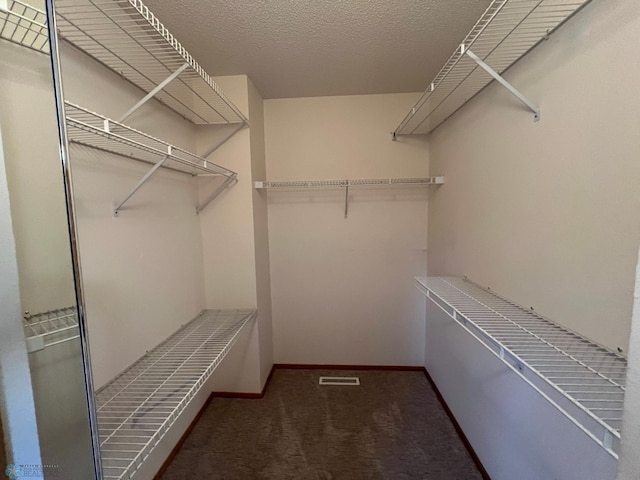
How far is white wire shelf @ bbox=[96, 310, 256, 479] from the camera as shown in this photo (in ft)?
2.80

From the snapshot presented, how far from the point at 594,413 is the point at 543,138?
3.12 ft

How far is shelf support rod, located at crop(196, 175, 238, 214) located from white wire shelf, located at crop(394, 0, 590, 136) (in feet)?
4.46

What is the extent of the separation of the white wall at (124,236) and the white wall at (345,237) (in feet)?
2.88

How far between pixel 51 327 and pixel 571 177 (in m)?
1.78

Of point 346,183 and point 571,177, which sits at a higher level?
point 346,183

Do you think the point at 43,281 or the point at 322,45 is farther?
the point at 322,45

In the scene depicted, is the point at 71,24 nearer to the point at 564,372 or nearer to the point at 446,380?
the point at 564,372

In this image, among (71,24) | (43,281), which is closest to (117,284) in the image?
(43,281)

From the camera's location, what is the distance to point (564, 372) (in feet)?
2.32

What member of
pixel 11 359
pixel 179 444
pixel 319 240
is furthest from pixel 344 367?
pixel 11 359

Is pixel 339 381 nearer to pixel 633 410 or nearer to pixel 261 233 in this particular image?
pixel 261 233

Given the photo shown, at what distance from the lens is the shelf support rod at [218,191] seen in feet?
6.60

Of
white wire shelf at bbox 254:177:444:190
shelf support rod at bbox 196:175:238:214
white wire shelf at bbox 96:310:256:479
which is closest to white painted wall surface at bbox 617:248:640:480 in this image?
white wire shelf at bbox 96:310:256:479

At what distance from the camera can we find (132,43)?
1.11 metres
